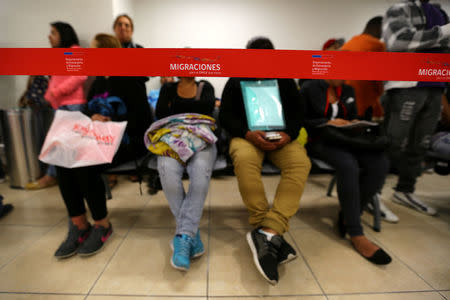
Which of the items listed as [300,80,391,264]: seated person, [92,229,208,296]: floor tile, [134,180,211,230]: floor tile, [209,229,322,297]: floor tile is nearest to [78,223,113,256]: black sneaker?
[92,229,208,296]: floor tile

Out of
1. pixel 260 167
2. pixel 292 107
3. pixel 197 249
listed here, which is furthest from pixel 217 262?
pixel 292 107

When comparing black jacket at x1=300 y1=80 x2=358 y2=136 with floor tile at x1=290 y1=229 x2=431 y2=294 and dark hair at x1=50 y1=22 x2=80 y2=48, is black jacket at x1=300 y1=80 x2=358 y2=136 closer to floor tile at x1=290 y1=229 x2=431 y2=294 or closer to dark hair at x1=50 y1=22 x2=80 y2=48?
floor tile at x1=290 y1=229 x2=431 y2=294

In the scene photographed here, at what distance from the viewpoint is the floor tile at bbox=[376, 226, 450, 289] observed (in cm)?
117

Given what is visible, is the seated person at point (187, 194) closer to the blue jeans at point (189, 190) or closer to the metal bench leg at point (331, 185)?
the blue jeans at point (189, 190)

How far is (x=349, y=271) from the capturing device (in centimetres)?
118

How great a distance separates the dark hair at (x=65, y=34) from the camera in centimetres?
126

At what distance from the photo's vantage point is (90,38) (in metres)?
1.64

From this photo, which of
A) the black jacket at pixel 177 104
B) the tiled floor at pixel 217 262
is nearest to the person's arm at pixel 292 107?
the black jacket at pixel 177 104

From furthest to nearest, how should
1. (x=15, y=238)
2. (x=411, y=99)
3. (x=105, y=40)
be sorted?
1. (x=411, y=99)
2. (x=105, y=40)
3. (x=15, y=238)

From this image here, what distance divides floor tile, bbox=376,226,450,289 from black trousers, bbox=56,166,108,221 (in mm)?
2014

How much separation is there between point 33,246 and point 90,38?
63.0 inches

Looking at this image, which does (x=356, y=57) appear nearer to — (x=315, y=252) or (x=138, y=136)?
(x=315, y=252)

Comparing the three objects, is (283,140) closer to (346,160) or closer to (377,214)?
(346,160)

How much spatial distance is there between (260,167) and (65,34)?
1574mm
